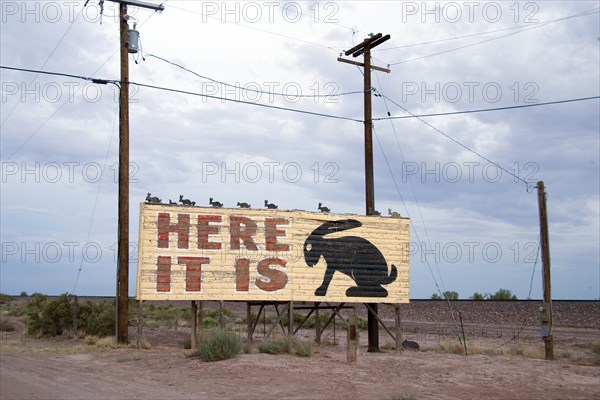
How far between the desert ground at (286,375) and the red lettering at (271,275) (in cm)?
282

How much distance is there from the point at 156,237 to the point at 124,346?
168 inches

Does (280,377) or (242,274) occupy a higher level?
(242,274)

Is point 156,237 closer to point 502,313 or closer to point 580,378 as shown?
point 580,378

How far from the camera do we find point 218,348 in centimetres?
1794

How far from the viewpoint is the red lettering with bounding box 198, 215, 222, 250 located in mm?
21656

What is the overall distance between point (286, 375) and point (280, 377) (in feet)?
1.04

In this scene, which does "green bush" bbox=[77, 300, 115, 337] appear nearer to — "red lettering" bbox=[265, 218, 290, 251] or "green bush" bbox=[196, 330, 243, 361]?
"red lettering" bbox=[265, 218, 290, 251]

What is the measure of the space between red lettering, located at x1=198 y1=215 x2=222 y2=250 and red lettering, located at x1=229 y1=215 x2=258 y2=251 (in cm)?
53

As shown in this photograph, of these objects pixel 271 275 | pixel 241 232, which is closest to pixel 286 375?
pixel 271 275

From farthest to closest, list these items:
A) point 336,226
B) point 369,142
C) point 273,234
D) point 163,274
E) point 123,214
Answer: point 369,142 < point 336,226 < point 273,234 < point 123,214 < point 163,274

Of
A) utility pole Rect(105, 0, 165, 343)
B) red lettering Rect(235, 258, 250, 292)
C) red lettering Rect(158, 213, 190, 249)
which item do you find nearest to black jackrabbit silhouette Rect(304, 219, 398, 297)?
red lettering Rect(235, 258, 250, 292)

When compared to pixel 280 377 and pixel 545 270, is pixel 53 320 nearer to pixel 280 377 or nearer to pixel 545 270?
pixel 280 377

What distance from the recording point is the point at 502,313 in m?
47.9

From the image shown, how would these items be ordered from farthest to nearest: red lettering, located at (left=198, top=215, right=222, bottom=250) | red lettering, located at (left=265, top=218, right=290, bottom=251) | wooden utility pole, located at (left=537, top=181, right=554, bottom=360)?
red lettering, located at (left=265, top=218, right=290, bottom=251) < red lettering, located at (left=198, top=215, right=222, bottom=250) < wooden utility pole, located at (left=537, top=181, right=554, bottom=360)
